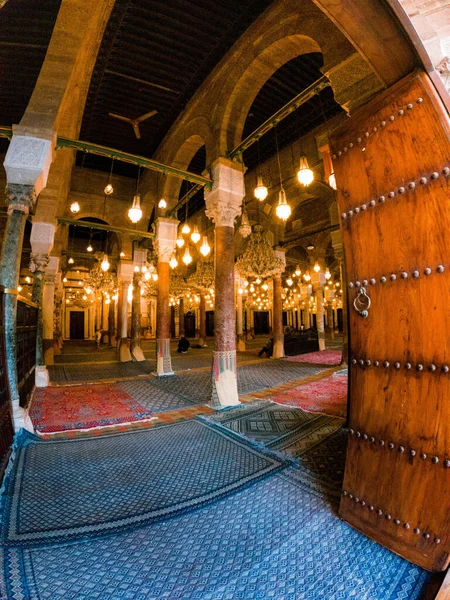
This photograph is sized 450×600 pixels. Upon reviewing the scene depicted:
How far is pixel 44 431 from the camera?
11.6ft

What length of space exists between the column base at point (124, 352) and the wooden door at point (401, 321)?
10213 millimetres

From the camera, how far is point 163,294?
820 centimetres

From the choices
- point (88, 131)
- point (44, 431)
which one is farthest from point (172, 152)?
point (44, 431)

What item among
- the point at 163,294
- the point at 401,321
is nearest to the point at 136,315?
the point at 163,294

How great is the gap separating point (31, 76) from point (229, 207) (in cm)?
580

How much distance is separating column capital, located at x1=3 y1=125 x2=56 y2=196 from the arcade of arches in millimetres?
27

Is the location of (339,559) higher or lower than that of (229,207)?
lower

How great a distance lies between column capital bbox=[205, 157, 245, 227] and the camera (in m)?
5.32

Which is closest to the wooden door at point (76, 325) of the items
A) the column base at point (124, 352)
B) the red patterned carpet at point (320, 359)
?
the column base at point (124, 352)

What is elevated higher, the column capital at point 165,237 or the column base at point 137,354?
the column capital at point 165,237

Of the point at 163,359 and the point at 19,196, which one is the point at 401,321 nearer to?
the point at 19,196

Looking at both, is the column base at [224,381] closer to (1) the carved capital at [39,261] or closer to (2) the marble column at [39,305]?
(2) the marble column at [39,305]

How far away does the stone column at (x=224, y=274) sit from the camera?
485 centimetres

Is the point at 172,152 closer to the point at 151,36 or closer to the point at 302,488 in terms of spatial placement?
the point at 151,36
